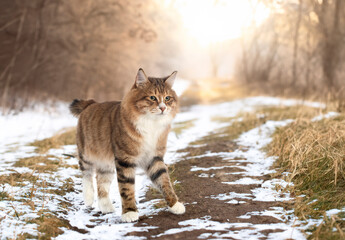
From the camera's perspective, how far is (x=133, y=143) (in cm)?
394

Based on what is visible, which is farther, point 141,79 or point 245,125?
point 245,125

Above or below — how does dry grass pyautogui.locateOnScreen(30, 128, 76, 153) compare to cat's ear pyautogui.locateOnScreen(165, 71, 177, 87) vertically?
below

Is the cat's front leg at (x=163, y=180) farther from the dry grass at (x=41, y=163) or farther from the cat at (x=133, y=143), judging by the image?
the dry grass at (x=41, y=163)

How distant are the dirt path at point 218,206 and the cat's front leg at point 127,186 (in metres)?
0.17

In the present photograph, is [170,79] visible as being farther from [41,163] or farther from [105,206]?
[41,163]

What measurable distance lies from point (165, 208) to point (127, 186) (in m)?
0.55

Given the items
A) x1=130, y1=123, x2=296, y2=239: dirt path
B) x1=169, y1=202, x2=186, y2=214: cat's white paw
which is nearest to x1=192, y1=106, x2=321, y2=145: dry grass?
x1=130, y1=123, x2=296, y2=239: dirt path

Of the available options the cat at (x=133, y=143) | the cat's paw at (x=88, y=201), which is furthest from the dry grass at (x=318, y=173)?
the cat's paw at (x=88, y=201)

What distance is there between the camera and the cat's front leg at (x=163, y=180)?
3855 millimetres

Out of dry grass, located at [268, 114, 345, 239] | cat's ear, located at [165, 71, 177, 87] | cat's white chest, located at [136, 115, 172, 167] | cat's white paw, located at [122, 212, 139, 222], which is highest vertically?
cat's ear, located at [165, 71, 177, 87]

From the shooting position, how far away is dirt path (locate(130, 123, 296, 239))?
10.7 ft

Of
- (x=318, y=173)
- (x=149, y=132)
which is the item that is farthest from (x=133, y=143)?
(x=318, y=173)

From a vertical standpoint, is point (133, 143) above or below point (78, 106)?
below

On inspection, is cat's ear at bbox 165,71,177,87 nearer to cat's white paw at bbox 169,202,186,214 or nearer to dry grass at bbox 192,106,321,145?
cat's white paw at bbox 169,202,186,214
